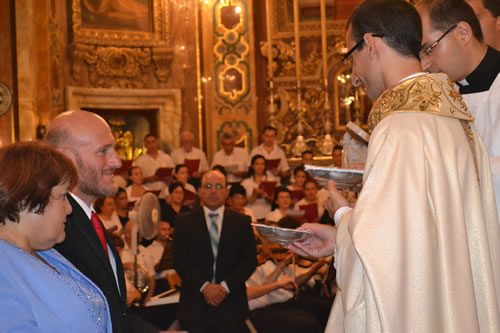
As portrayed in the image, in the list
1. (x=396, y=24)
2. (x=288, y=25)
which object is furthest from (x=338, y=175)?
(x=288, y=25)

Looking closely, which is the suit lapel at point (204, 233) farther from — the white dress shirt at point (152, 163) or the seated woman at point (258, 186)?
the white dress shirt at point (152, 163)

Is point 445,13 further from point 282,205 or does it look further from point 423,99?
point 282,205

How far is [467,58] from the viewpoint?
3.38 m

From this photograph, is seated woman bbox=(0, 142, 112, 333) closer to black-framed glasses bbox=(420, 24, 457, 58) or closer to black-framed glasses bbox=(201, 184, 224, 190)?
black-framed glasses bbox=(420, 24, 457, 58)

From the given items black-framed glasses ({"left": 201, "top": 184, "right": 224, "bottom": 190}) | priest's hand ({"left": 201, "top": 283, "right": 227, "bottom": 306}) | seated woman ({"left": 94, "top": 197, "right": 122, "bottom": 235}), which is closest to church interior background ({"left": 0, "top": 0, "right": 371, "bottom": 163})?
seated woman ({"left": 94, "top": 197, "right": 122, "bottom": 235})

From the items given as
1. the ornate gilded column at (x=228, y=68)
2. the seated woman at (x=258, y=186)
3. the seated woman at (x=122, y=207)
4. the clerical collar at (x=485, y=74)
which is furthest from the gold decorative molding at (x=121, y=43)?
the clerical collar at (x=485, y=74)

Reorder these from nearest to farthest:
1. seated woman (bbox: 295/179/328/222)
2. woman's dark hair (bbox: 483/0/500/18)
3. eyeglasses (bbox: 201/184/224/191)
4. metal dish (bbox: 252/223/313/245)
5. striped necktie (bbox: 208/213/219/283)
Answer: metal dish (bbox: 252/223/313/245)
woman's dark hair (bbox: 483/0/500/18)
striped necktie (bbox: 208/213/219/283)
eyeglasses (bbox: 201/184/224/191)
seated woman (bbox: 295/179/328/222)

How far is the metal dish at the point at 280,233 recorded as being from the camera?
2892mm

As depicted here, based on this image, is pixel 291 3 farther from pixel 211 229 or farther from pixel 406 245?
pixel 406 245

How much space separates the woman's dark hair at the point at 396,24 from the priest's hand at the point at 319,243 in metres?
0.89

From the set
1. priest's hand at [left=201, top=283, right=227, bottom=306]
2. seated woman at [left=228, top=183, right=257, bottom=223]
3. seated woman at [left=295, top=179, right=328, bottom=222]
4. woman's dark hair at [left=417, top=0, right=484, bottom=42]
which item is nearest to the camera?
woman's dark hair at [left=417, top=0, right=484, bottom=42]

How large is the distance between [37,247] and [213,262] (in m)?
4.37

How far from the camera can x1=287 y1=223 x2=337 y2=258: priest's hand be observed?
315cm

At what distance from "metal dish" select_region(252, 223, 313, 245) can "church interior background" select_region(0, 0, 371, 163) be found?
10713 mm
